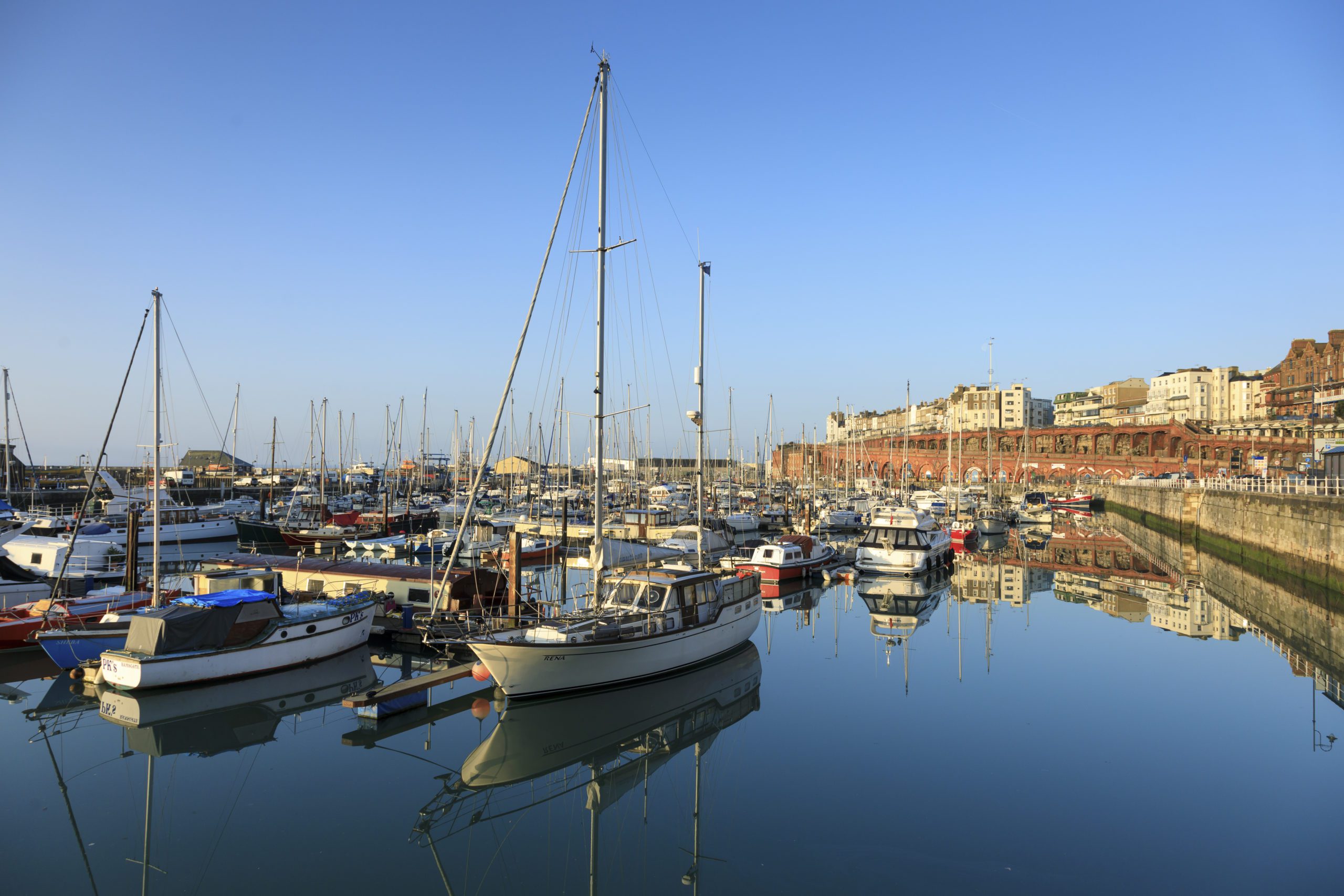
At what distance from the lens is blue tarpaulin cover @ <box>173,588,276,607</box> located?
18594 millimetres

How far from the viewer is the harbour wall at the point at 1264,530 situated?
29.1 meters

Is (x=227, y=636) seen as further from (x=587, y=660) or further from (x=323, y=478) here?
(x=323, y=478)

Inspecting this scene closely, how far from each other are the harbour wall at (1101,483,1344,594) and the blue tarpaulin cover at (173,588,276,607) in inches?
1434

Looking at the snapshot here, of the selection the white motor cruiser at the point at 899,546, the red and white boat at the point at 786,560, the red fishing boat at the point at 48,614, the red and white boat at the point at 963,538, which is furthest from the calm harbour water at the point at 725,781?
the red and white boat at the point at 963,538

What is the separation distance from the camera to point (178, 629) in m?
17.7

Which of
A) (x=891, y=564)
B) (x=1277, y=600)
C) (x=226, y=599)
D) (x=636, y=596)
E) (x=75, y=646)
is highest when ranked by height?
(x=636, y=596)

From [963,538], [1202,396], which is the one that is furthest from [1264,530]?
[1202,396]

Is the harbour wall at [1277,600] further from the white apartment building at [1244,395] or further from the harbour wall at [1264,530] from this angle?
the white apartment building at [1244,395]

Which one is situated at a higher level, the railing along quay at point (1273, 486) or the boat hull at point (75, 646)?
the railing along quay at point (1273, 486)

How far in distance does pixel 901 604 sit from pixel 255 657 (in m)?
23.0

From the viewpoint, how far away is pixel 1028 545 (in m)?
51.0

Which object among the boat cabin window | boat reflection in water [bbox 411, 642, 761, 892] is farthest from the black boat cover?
the boat cabin window

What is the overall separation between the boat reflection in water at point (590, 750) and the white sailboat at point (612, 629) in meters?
0.49

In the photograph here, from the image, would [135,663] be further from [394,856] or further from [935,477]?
[935,477]
